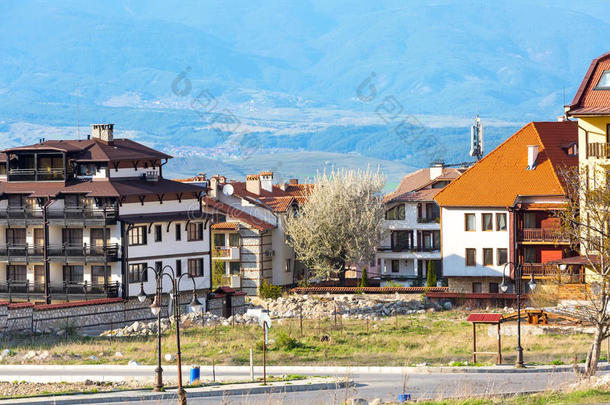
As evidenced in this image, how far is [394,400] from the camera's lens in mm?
36469

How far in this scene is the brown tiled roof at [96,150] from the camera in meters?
70.2

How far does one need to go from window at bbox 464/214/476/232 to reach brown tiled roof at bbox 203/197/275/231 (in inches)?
619

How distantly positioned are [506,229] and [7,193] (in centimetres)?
3010

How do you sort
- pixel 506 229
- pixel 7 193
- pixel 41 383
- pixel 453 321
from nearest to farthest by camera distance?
pixel 41 383, pixel 453 321, pixel 7 193, pixel 506 229

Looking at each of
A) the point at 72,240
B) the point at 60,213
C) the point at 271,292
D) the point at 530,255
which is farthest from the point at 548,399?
the point at 271,292

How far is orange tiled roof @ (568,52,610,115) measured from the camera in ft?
213

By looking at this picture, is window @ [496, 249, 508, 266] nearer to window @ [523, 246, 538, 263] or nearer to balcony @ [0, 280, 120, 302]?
window @ [523, 246, 538, 263]

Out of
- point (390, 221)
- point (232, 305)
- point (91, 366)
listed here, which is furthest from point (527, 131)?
point (91, 366)

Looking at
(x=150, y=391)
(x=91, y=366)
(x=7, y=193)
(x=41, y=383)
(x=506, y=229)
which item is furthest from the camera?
(x=506, y=229)

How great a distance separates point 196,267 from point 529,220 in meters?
20.5

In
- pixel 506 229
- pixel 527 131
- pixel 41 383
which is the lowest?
pixel 41 383

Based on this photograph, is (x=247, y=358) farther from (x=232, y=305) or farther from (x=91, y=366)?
(x=232, y=305)

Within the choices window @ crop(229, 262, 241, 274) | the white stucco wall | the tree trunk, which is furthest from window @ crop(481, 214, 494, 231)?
the tree trunk

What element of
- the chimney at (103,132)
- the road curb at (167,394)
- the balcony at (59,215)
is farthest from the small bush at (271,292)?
the road curb at (167,394)
